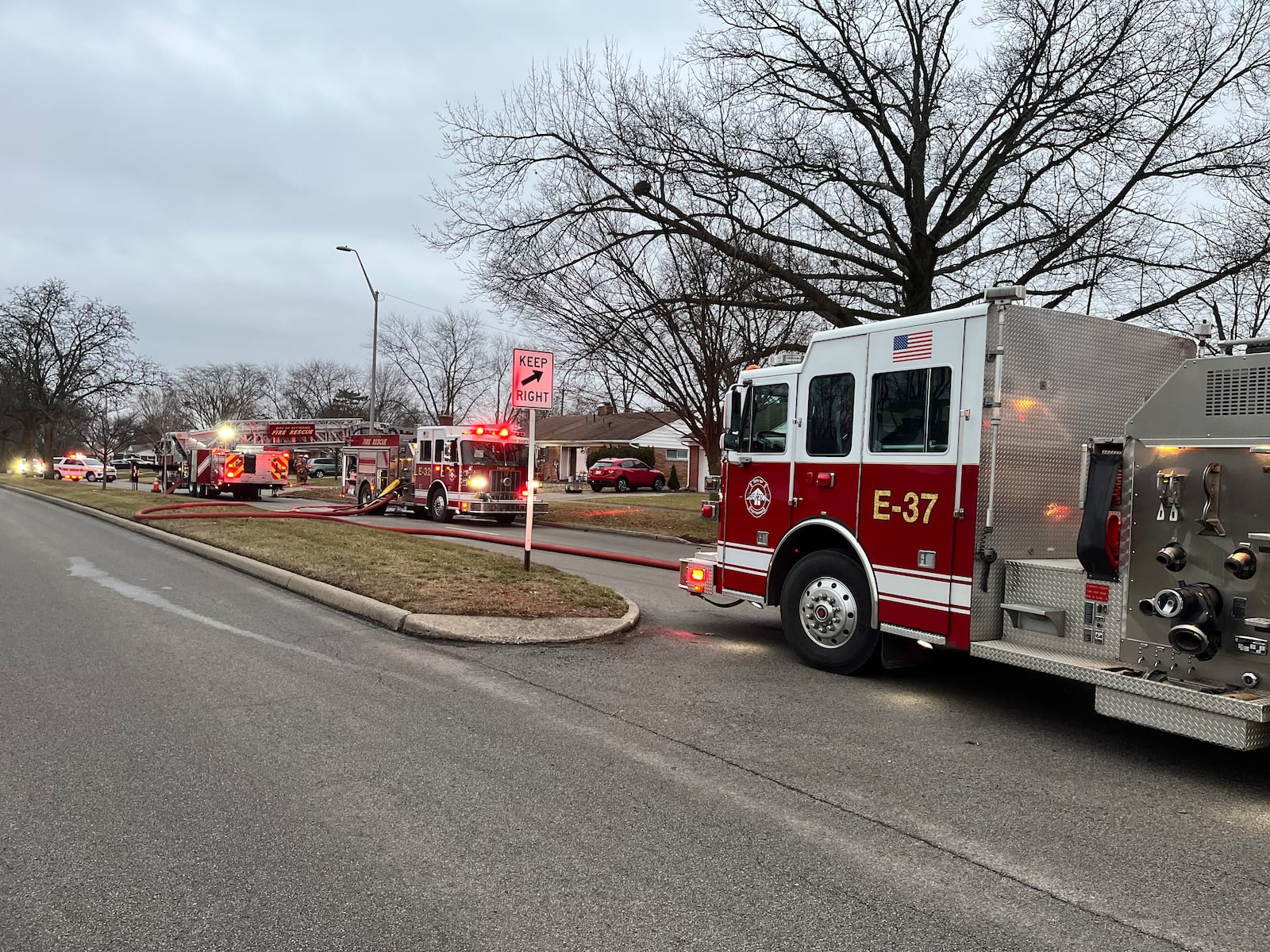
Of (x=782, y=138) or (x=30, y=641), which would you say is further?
(x=782, y=138)

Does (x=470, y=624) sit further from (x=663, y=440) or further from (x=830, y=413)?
(x=663, y=440)

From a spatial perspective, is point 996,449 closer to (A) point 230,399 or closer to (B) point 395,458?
(B) point 395,458

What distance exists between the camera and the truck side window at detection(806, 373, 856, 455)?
6758 millimetres

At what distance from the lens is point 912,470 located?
244 inches

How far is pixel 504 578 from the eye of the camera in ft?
34.1

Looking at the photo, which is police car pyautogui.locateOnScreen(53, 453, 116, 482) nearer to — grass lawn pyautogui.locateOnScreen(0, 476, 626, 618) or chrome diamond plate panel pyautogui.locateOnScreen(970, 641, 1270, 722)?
grass lawn pyautogui.locateOnScreen(0, 476, 626, 618)

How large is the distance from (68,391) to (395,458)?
35.8 m

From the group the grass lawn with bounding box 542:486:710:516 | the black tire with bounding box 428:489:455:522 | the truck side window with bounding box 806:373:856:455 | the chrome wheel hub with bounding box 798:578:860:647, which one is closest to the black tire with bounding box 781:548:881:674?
the chrome wheel hub with bounding box 798:578:860:647

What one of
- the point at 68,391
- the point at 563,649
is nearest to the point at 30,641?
the point at 563,649

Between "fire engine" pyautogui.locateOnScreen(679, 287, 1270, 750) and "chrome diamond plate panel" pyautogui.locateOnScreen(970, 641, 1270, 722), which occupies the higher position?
"fire engine" pyautogui.locateOnScreen(679, 287, 1270, 750)

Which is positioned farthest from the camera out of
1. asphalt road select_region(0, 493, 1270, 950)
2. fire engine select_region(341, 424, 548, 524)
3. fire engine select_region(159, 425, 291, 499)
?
fire engine select_region(159, 425, 291, 499)

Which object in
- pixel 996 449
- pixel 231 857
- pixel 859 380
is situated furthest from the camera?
pixel 859 380

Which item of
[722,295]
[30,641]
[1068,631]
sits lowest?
[30,641]

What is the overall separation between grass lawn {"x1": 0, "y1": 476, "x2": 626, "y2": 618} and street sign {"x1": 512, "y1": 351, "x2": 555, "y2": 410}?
78.7 inches
